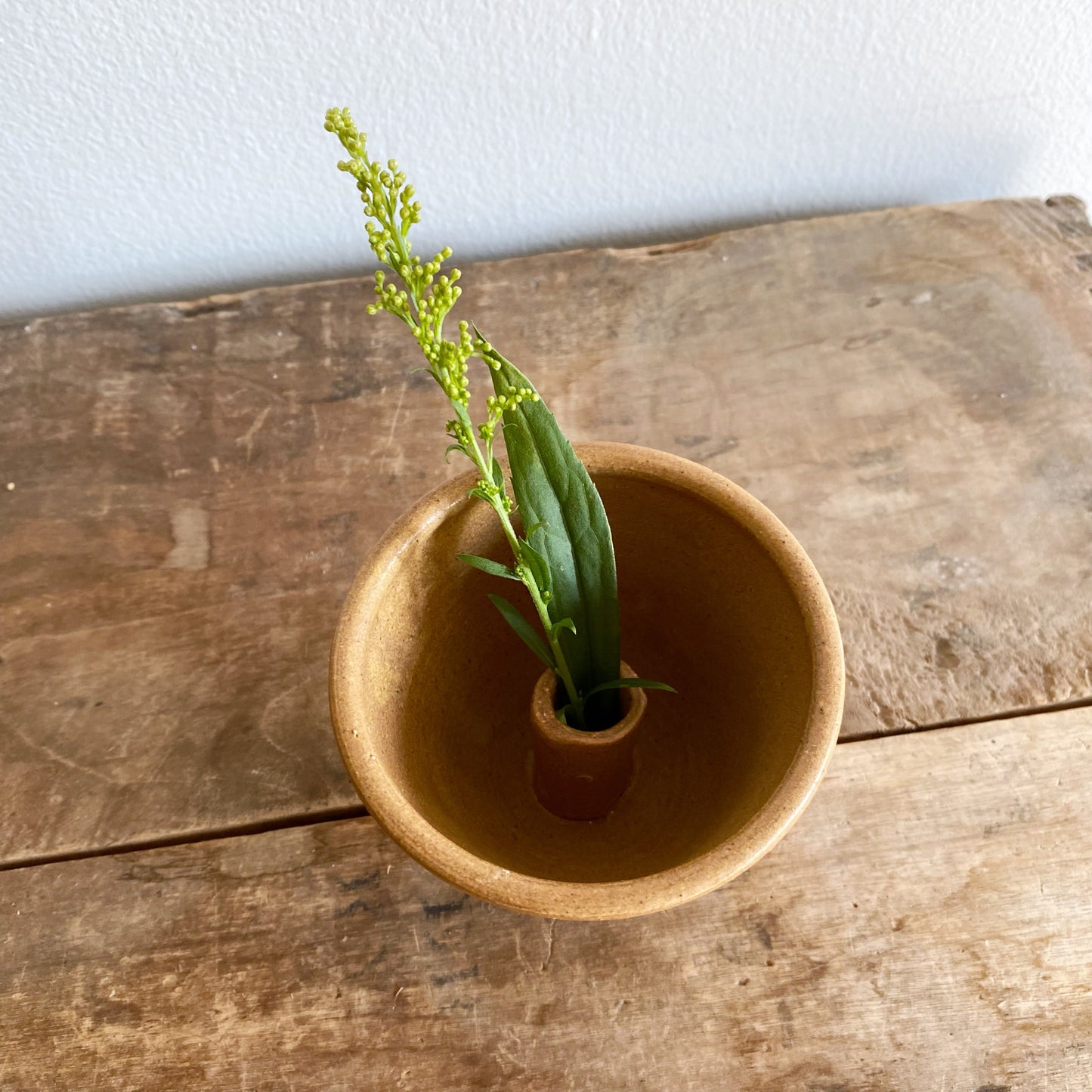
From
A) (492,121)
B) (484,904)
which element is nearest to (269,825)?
(484,904)

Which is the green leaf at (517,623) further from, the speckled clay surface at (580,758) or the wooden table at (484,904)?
the wooden table at (484,904)

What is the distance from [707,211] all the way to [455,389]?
0.59 m

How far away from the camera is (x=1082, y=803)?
1.80 ft

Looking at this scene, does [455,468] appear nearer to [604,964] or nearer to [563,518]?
[563,518]

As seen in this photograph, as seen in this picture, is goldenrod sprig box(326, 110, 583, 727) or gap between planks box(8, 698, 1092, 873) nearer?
goldenrod sprig box(326, 110, 583, 727)

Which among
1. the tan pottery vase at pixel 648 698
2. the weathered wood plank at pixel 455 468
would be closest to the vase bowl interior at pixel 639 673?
the tan pottery vase at pixel 648 698

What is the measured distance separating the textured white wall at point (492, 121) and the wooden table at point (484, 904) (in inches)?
3.0

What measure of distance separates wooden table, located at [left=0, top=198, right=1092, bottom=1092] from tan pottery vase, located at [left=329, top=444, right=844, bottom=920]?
0.21 feet

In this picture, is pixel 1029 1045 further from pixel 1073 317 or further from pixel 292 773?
pixel 1073 317

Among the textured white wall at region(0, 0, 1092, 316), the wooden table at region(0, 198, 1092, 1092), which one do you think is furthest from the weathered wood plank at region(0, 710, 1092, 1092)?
the textured white wall at region(0, 0, 1092, 316)

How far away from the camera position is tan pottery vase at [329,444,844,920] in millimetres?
401

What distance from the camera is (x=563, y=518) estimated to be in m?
0.46

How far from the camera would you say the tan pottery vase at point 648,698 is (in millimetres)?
401

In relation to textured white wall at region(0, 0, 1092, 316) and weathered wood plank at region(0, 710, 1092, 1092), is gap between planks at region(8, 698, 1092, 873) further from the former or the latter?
textured white wall at region(0, 0, 1092, 316)
